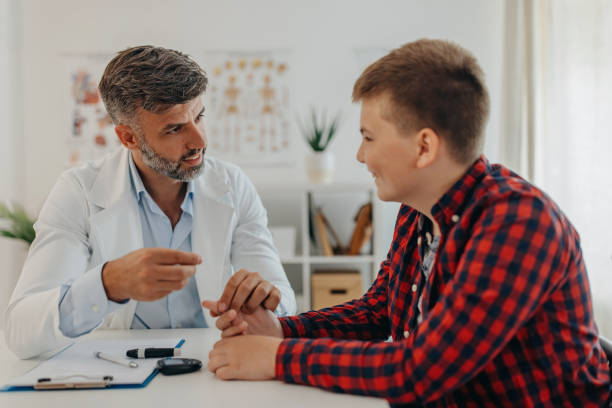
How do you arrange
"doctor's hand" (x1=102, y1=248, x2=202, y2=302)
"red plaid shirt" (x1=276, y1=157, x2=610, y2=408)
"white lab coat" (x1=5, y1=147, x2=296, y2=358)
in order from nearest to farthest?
"red plaid shirt" (x1=276, y1=157, x2=610, y2=408)
"doctor's hand" (x1=102, y1=248, x2=202, y2=302)
"white lab coat" (x1=5, y1=147, x2=296, y2=358)

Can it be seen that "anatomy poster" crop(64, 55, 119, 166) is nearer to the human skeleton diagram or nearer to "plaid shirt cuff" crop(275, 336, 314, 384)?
the human skeleton diagram

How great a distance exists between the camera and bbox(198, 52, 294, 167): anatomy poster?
3537mm

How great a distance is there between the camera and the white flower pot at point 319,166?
321 centimetres

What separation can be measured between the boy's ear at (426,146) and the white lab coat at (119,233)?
2.32 ft

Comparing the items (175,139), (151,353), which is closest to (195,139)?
(175,139)

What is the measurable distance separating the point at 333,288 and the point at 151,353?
6.69 ft

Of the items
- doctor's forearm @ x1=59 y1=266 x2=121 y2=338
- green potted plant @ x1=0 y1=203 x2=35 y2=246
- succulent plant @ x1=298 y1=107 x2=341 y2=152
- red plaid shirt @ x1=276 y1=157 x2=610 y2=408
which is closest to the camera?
red plaid shirt @ x1=276 y1=157 x2=610 y2=408

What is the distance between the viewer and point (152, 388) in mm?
1018

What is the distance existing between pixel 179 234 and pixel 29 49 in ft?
8.18

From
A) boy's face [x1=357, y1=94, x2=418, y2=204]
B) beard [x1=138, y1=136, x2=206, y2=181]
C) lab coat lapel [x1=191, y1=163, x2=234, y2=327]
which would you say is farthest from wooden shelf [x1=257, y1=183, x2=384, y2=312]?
boy's face [x1=357, y1=94, x2=418, y2=204]

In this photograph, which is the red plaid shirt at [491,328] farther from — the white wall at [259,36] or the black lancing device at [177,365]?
the white wall at [259,36]

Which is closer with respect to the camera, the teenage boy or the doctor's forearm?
the teenage boy

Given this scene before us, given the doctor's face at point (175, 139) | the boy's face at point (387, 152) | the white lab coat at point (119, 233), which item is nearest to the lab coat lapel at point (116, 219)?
the white lab coat at point (119, 233)

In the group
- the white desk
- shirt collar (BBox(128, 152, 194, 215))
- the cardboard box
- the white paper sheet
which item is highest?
shirt collar (BBox(128, 152, 194, 215))
